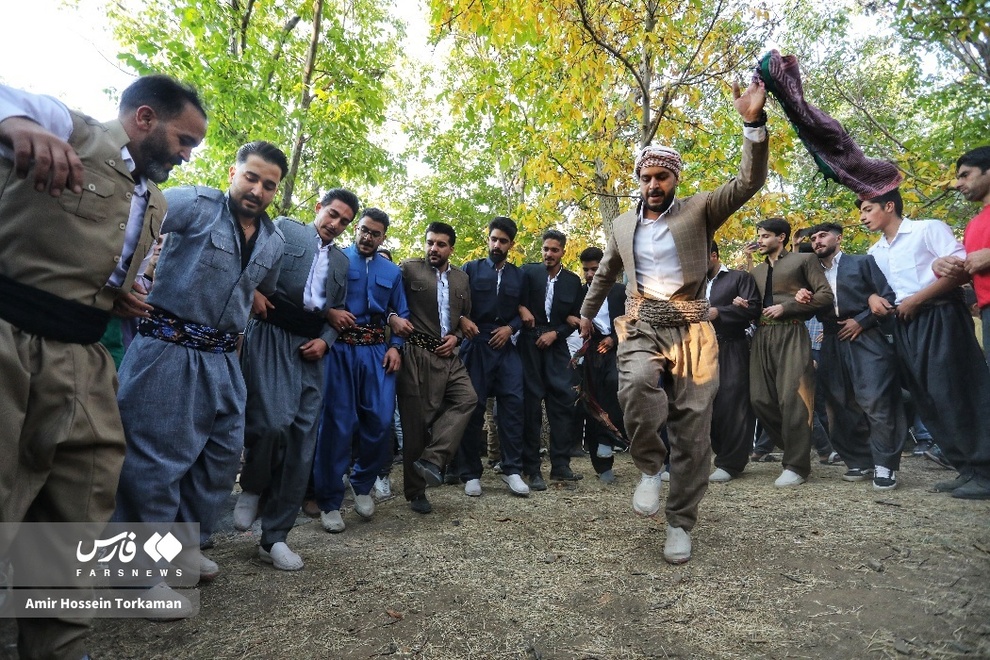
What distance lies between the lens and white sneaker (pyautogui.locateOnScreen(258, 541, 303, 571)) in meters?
3.12

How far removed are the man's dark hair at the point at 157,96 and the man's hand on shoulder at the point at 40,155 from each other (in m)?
0.65

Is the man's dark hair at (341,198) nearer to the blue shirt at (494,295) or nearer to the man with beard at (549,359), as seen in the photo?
the blue shirt at (494,295)

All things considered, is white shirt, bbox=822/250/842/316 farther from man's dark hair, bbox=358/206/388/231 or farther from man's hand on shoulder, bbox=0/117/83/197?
man's hand on shoulder, bbox=0/117/83/197

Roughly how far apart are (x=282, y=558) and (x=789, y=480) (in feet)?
13.5

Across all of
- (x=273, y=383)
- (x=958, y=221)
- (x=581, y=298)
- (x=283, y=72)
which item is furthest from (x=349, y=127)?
(x=958, y=221)

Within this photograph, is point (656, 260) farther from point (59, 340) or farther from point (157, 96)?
point (59, 340)

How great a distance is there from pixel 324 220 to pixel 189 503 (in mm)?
1953

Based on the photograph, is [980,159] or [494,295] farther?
[494,295]

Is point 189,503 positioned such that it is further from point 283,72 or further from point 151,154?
point 283,72

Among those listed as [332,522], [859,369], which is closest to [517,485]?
[332,522]

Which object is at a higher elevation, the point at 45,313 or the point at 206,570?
the point at 45,313

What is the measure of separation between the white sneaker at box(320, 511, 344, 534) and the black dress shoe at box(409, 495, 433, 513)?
2.14 feet

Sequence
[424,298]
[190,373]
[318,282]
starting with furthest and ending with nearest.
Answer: [424,298] < [318,282] < [190,373]

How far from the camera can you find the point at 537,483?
520 cm
